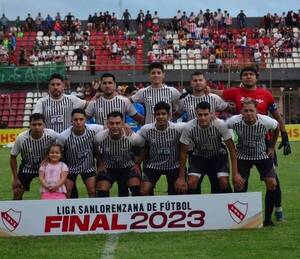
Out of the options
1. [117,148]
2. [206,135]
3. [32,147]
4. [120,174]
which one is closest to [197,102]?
[206,135]

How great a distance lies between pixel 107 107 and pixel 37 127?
118 centimetres

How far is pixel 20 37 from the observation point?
137ft

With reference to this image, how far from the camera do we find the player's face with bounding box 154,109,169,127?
9.93 m

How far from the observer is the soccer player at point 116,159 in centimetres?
1016

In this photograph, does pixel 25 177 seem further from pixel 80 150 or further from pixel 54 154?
pixel 80 150

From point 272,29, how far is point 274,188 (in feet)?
111

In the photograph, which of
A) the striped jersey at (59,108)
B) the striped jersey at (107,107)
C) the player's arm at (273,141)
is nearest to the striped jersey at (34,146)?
the striped jersey at (59,108)

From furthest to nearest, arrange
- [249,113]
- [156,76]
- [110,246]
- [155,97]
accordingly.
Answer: [155,97]
[156,76]
[249,113]
[110,246]

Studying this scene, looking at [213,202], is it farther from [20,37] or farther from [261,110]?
[20,37]

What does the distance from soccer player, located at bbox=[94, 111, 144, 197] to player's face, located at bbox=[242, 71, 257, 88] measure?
62.6 inches

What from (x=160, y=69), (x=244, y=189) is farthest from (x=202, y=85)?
(x=244, y=189)

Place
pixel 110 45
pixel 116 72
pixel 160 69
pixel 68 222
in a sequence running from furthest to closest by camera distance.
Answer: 1. pixel 110 45
2. pixel 116 72
3. pixel 160 69
4. pixel 68 222

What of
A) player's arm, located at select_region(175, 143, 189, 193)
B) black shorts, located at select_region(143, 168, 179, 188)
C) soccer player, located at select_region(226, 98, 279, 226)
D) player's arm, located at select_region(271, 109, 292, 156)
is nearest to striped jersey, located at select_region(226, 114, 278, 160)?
soccer player, located at select_region(226, 98, 279, 226)

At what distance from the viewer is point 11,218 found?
944cm
